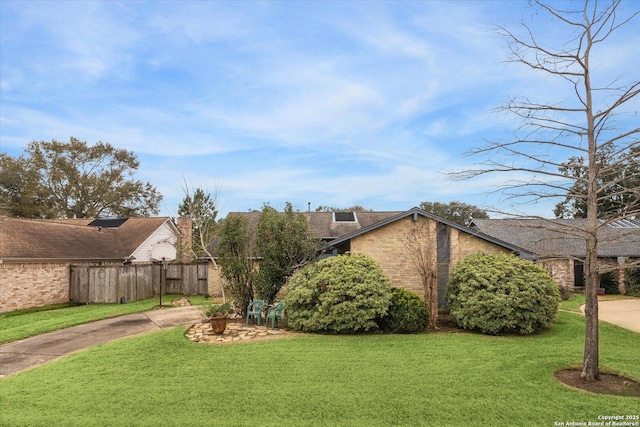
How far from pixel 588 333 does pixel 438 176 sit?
3.79 m

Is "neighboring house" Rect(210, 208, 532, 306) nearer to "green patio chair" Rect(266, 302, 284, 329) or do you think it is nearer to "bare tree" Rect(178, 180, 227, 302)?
"green patio chair" Rect(266, 302, 284, 329)

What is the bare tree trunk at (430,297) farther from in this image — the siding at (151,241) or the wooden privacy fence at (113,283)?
the siding at (151,241)

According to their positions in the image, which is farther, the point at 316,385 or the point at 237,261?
the point at 237,261

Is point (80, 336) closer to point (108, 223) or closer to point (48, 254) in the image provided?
point (48, 254)

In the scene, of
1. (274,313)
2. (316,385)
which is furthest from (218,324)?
(316,385)

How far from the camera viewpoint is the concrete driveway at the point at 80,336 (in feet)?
27.0

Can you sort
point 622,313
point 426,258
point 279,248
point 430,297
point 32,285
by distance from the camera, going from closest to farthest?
point 430,297, point 426,258, point 279,248, point 622,313, point 32,285

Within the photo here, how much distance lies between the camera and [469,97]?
12250mm

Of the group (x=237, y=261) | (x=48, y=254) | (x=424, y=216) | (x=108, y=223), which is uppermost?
(x=424, y=216)

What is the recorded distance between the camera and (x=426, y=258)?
1103 centimetres

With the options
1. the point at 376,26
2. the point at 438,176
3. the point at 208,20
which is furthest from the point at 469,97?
the point at 208,20

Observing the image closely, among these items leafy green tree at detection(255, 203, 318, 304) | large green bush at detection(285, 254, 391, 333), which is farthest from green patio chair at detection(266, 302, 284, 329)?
leafy green tree at detection(255, 203, 318, 304)

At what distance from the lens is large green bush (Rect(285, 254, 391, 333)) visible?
9.93 meters

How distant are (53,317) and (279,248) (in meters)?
9.05
